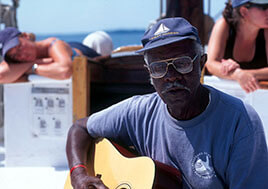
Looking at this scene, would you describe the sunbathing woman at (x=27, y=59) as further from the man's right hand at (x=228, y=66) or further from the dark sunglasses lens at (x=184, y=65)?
the dark sunglasses lens at (x=184, y=65)

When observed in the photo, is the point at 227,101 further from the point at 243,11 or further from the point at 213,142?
the point at 243,11

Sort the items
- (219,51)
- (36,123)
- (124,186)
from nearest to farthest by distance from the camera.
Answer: (124,186), (219,51), (36,123)

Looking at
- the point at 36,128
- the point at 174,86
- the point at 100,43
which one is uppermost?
the point at 174,86

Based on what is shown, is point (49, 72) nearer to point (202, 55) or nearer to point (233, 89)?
point (233, 89)

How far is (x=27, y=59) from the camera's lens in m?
3.48

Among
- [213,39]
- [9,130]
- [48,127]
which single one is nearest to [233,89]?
[213,39]

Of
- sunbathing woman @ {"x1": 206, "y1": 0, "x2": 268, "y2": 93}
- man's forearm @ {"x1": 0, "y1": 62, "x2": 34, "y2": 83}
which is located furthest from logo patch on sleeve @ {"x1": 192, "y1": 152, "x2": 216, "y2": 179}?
man's forearm @ {"x1": 0, "y1": 62, "x2": 34, "y2": 83}

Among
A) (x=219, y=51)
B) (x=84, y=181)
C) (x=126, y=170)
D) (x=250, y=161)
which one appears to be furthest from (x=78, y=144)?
(x=219, y=51)

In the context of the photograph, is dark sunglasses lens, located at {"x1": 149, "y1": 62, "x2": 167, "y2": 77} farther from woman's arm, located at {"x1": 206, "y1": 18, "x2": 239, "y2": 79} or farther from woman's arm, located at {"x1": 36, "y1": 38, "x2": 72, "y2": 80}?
woman's arm, located at {"x1": 36, "y1": 38, "x2": 72, "y2": 80}

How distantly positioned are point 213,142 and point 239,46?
1518 mm

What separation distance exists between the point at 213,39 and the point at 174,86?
4.79ft

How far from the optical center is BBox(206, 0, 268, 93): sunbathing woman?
8.43 feet

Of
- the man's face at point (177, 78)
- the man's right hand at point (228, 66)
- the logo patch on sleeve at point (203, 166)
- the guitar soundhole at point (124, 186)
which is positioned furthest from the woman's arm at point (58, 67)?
the logo patch on sleeve at point (203, 166)

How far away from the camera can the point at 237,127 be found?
1432 mm
